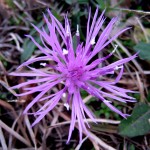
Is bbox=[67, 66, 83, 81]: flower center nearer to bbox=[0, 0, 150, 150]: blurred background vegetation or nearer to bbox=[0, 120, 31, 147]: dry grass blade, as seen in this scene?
bbox=[0, 0, 150, 150]: blurred background vegetation

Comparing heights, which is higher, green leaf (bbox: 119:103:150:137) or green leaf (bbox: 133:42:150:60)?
green leaf (bbox: 133:42:150:60)

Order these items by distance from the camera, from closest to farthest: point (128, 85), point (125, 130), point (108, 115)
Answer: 1. point (125, 130)
2. point (108, 115)
3. point (128, 85)

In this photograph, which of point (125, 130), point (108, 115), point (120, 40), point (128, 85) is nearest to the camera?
point (125, 130)

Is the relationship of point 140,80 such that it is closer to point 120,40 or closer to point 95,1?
point 120,40

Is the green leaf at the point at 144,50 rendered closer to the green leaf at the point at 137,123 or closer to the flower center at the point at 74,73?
the green leaf at the point at 137,123

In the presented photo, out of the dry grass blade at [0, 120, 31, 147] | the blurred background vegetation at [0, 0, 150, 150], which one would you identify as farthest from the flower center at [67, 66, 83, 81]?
the dry grass blade at [0, 120, 31, 147]

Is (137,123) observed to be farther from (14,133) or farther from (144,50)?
(14,133)

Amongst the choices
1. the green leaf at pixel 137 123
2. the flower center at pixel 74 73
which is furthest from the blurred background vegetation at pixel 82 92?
the flower center at pixel 74 73

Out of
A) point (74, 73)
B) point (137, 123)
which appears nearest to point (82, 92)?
point (137, 123)

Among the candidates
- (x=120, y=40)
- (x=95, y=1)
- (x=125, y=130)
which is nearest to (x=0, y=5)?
(x=95, y=1)
